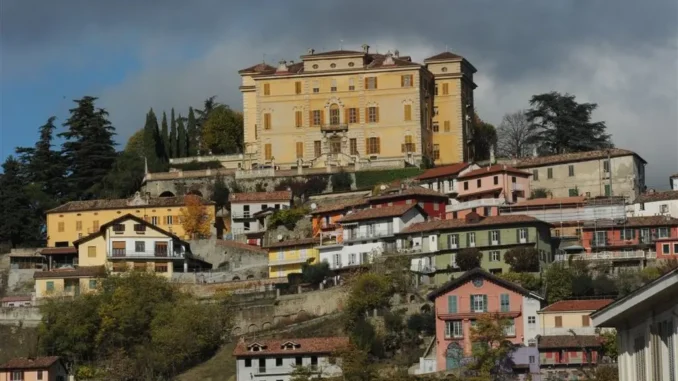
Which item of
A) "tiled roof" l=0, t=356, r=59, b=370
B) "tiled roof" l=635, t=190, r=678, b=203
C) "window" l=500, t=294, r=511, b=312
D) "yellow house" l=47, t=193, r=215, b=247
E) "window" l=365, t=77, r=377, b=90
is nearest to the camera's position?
"window" l=500, t=294, r=511, b=312

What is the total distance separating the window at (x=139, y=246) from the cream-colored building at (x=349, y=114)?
17.5 meters

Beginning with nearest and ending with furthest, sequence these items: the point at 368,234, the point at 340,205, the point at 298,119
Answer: the point at 368,234, the point at 340,205, the point at 298,119

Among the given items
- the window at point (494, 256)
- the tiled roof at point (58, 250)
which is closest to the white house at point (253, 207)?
the tiled roof at point (58, 250)

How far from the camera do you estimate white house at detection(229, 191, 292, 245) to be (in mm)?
99375

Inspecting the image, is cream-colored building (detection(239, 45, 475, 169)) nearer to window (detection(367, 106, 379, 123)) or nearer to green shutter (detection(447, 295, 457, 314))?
window (detection(367, 106, 379, 123))

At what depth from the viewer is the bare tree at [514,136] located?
379 feet

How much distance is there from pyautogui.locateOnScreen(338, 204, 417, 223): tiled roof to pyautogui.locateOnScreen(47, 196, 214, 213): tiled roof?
633 inches

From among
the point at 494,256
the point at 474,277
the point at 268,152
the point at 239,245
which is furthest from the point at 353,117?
the point at 474,277

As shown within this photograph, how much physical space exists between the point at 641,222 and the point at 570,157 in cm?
1306

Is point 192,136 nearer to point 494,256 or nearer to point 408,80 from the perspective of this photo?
point 408,80

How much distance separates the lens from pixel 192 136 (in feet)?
398

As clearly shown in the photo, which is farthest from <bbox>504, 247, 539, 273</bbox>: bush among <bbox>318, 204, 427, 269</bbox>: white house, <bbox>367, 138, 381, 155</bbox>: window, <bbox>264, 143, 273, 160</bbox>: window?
<bbox>264, 143, 273, 160</bbox>: window

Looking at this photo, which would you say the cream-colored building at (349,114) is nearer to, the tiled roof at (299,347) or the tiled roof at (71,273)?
the tiled roof at (71,273)

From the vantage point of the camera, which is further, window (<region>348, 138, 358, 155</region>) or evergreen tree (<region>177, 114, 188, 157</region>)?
evergreen tree (<region>177, 114, 188, 157</region>)
